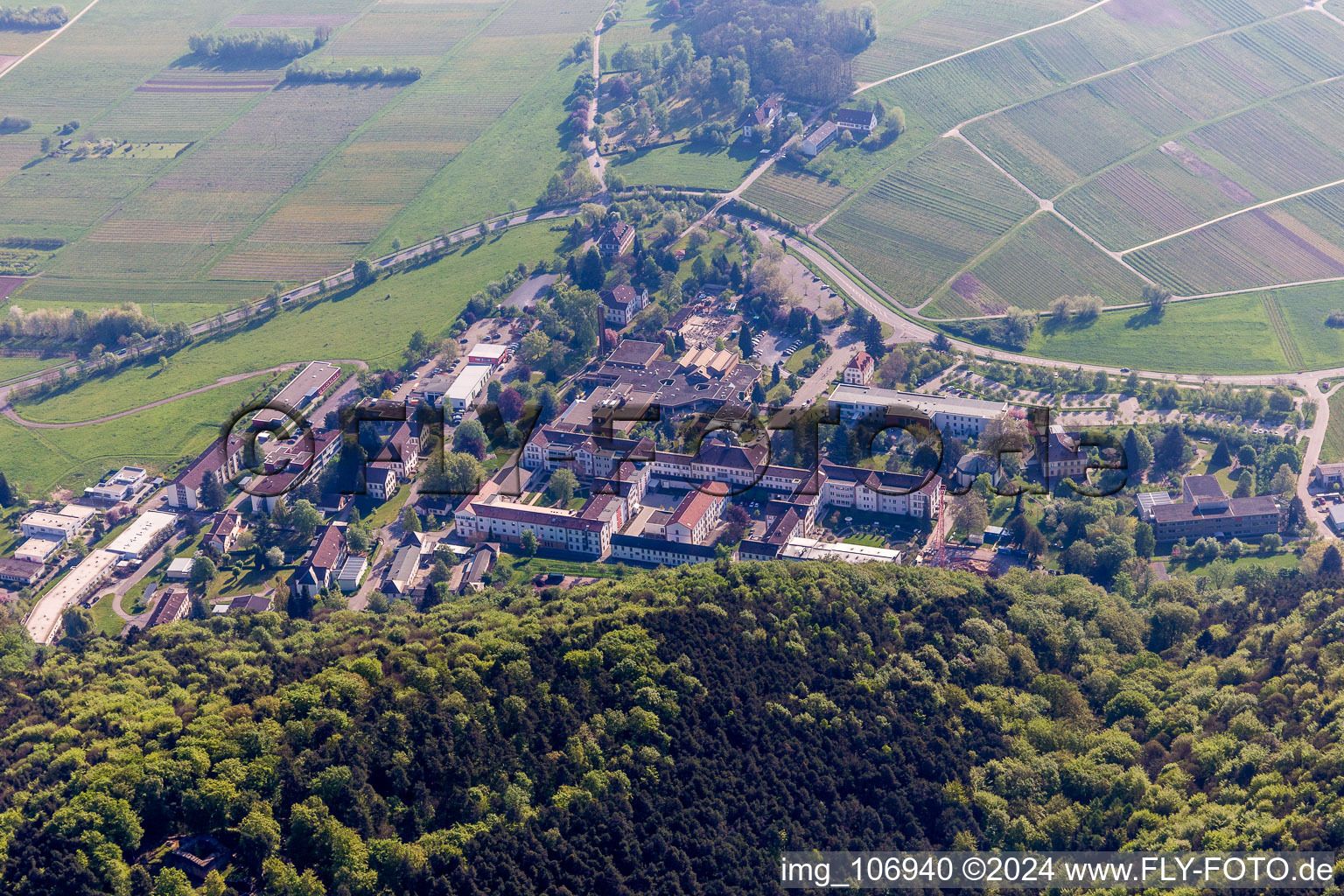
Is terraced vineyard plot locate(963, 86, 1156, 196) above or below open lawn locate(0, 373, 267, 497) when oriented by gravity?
above

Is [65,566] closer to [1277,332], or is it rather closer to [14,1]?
[1277,332]

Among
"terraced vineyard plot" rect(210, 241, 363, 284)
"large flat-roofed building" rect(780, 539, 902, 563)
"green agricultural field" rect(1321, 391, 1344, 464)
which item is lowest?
"green agricultural field" rect(1321, 391, 1344, 464)

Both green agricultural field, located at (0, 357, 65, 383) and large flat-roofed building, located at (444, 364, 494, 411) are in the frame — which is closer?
large flat-roofed building, located at (444, 364, 494, 411)

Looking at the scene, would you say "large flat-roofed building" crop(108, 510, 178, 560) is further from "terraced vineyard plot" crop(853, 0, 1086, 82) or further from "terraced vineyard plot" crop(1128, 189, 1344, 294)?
"terraced vineyard plot" crop(853, 0, 1086, 82)

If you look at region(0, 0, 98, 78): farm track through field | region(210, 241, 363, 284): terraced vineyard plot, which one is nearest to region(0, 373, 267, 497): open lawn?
region(210, 241, 363, 284): terraced vineyard plot

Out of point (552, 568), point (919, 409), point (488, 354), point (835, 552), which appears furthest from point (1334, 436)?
point (488, 354)

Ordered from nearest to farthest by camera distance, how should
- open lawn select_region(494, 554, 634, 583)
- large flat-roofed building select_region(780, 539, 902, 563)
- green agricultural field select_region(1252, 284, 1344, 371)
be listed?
large flat-roofed building select_region(780, 539, 902, 563) → open lawn select_region(494, 554, 634, 583) → green agricultural field select_region(1252, 284, 1344, 371)

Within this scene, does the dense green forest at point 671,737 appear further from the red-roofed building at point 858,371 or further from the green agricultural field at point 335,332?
the green agricultural field at point 335,332

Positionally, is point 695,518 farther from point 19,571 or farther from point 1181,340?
point 1181,340
